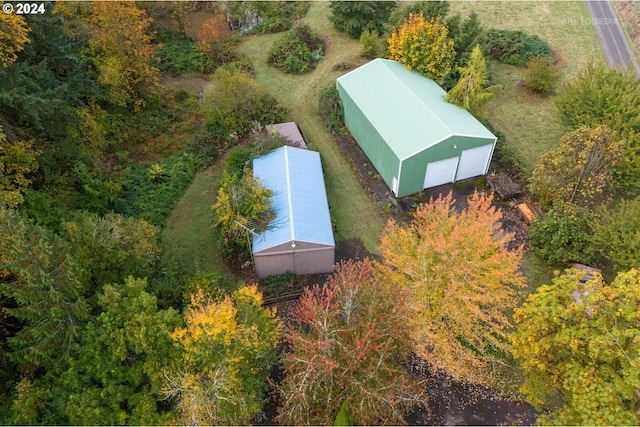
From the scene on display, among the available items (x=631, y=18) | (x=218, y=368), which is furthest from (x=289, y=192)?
(x=631, y=18)

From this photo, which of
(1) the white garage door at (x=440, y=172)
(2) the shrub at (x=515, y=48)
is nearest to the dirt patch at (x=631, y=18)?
(2) the shrub at (x=515, y=48)

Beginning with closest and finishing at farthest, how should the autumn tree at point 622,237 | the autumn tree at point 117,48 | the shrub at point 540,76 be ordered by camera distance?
1. the autumn tree at point 622,237
2. the autumn tree at point 117,48
3. the shrub at point 540,76

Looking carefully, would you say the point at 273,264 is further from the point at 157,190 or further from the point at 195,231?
the point at 157,190

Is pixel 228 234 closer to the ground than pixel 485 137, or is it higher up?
closer to the ground

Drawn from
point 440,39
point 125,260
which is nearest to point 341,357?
point 125,260

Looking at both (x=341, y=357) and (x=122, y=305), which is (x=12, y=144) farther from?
(x=341, y=357)

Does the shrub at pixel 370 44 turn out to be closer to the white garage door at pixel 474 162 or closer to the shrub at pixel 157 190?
the white garage door at pixel 474 162

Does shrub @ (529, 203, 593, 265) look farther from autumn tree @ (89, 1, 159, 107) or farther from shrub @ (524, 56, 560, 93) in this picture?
autumn tree @ (89, 1, 159, 107)
